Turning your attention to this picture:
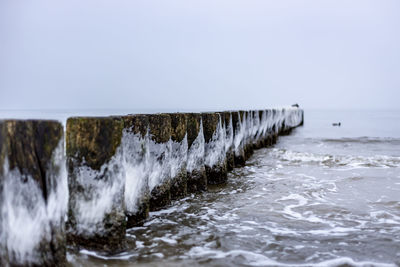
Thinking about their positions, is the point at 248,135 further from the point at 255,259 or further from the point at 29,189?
the point at 29,189

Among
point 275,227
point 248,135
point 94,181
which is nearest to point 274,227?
point 275,227

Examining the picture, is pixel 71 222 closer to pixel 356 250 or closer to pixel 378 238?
pixel 356 250

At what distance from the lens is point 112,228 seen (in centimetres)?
293

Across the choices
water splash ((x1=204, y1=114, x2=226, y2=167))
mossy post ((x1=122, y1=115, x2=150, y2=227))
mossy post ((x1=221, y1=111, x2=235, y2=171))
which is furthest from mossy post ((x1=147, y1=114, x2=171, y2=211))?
mossy post ((x1=221, y1=111, x2=235, y2=171))

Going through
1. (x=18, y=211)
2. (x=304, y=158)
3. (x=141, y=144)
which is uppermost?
(x=141, y=144)

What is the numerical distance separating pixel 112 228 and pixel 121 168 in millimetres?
473

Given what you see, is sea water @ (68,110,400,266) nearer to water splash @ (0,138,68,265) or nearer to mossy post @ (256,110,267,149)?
water splash @ (0,138,68,265)

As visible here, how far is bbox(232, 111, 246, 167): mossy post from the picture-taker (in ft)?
23.6

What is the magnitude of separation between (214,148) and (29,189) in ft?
11.7

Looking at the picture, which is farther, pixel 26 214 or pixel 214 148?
pixel 214 148

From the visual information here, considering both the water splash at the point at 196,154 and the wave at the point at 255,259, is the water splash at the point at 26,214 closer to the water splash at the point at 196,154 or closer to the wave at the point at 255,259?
the wave at the point at 255,259

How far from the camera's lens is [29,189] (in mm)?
2297

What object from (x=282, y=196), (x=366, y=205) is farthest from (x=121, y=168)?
(x=366, y=205)

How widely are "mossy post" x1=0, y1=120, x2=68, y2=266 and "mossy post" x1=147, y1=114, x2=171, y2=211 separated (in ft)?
5.28
